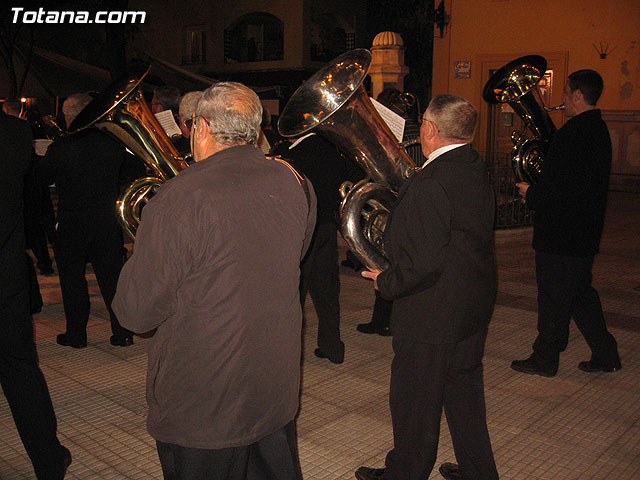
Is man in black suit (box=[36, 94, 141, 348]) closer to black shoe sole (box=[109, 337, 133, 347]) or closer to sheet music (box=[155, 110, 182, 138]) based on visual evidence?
black shoe sole (box=[109, 337, 133, 347])

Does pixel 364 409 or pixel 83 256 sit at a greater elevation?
pixel 83 256

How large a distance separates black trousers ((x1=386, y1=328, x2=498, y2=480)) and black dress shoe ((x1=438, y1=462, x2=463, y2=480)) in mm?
337

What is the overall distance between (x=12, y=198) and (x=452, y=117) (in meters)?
1.79

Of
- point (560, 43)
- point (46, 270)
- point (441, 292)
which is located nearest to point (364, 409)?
point (441, 292)

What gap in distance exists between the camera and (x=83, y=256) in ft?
16.0

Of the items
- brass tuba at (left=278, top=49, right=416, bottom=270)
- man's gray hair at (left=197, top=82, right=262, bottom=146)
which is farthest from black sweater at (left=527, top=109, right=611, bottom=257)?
man's gray hair at (left=197, top=82, right=262, bottom=146)

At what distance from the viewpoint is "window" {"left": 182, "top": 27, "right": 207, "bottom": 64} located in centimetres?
2688

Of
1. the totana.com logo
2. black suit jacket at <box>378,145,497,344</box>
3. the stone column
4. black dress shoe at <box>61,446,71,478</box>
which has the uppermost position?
the totana.com logo

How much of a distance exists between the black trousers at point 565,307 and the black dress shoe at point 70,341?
10.7 ft

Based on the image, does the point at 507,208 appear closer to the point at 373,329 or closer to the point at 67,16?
the point at 373,329

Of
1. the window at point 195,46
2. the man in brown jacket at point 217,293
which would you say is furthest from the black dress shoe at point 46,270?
the window at point 195,46

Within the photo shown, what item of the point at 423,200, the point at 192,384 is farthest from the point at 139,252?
the point at 423,200

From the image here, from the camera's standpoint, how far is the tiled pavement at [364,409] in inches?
129

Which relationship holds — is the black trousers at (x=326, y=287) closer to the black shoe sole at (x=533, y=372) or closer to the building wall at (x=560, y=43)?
the black shoe sole at (x=533, y=372)
